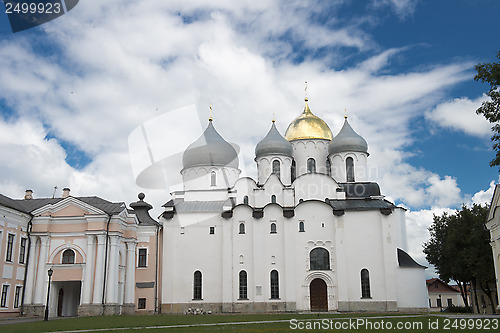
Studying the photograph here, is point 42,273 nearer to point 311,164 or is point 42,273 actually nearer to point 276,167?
point 276,167

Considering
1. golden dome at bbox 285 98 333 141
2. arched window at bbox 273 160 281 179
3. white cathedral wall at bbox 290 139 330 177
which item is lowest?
arched window at bbox 273 160 281 179

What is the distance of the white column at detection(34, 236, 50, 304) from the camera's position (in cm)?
3285

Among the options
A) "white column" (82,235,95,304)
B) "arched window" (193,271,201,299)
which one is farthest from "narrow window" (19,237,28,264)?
"arched window" (193,271,201,299)

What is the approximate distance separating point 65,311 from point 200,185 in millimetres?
16009

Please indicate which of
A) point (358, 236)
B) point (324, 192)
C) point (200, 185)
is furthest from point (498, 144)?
point (200, 185)

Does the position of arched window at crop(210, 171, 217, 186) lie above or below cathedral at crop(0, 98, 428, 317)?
above

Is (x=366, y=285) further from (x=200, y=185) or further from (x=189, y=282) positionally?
(x=200, y=185)

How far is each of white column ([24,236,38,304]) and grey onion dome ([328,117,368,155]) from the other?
85.6 feet

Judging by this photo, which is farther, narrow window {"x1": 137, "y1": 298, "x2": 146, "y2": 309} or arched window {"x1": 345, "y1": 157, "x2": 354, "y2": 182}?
arched window {"x1": 345, "y1": 157, "x2": 354, "y2": 182}

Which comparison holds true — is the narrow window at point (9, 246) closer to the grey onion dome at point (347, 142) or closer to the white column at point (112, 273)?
the white column at point (112, 273)

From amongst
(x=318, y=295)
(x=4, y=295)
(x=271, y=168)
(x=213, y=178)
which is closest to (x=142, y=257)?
(x=213, y=178)

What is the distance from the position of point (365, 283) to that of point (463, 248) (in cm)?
810

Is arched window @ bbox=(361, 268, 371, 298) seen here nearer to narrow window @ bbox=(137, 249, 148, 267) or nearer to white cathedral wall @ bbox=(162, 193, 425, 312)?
white cathedral wall @ bbox=(162, 193, 425, 312)

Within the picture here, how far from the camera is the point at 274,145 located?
45688mm
